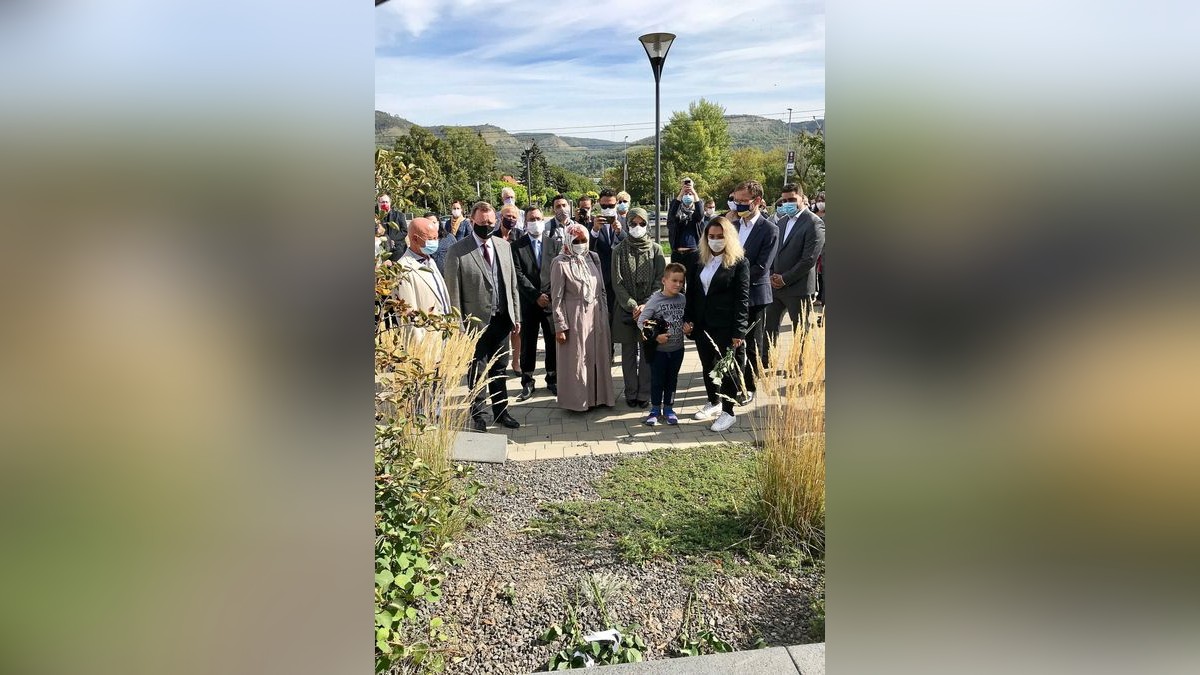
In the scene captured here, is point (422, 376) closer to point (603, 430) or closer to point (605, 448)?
point (605, 448)

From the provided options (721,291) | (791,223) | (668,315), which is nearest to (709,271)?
(721,291)

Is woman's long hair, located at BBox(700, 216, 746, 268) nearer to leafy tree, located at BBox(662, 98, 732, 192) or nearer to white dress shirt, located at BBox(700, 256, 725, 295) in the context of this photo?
white dress shirt, located at BBox(700, 256, 725, 295)

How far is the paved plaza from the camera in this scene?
5887 mm

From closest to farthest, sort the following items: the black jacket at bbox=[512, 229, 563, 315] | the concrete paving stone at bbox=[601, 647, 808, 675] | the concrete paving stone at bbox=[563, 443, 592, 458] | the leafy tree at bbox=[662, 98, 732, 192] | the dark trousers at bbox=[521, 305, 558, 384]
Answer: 1. the concrete paving stone at bbox=[601, 647, 808, 675]
2. the concrete paving stone at bbox=[563, 443, 592, 458]
3. the black jacket at bbox=[512, 229, 563, 315]
4. the dark trousers at bbox=[521, 305, 558, 384]
5. the leafy tree at bbox=[662, 98, 732, 192]

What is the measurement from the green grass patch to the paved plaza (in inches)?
19.1

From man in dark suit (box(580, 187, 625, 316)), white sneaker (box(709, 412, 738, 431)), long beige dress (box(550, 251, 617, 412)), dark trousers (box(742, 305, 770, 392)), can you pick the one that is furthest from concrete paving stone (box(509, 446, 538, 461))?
man in dark suit (box(580, 187, 625, 316))

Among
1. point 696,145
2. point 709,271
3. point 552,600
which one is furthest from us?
point 696,145

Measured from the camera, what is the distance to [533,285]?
717 centimetres

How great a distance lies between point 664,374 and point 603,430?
28.2 inches
